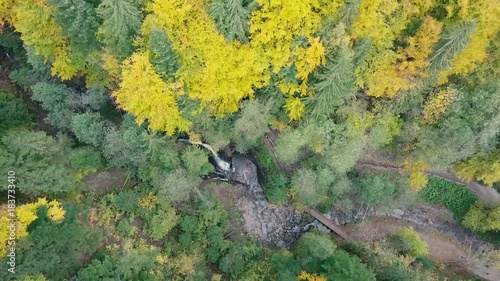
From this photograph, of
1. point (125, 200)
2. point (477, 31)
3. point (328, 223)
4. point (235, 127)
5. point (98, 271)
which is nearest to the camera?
point (477, 31)

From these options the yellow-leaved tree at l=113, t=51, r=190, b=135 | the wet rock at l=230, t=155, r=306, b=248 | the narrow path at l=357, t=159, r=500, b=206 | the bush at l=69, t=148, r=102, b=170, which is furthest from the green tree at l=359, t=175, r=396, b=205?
the bush at l=69, t=148, r=102, b=170

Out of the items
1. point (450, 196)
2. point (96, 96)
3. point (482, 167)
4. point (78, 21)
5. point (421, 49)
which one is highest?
point (421, 49)

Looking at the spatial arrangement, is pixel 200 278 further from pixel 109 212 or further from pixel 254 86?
pixel 254 86

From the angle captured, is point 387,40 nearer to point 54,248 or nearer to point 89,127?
point 89,127

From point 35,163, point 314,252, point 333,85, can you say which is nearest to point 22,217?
point 35,163

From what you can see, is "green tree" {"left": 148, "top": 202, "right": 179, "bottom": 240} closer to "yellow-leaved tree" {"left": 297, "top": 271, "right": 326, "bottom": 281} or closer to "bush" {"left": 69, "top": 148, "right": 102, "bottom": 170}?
"bush" {"left": 69, "top": 148, "right": 102, "bottom": 170}

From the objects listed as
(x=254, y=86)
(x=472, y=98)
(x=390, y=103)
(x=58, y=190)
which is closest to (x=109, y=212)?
(x=58, y=190)
